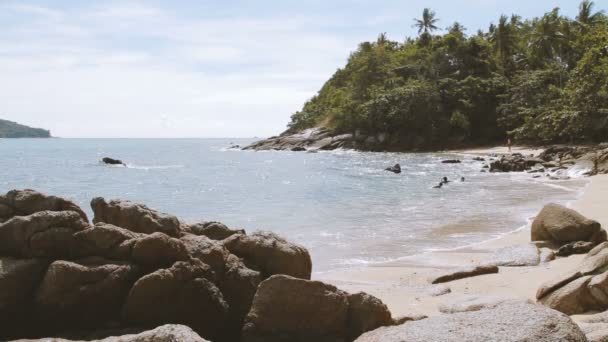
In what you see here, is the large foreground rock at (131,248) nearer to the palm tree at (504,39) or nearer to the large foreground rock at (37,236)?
the large foreground rock at (37,236)

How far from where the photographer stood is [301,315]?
5.90 m

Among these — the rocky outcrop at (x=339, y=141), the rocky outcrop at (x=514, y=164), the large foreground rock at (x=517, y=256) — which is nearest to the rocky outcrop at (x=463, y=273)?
the large foreground rock at (x=517, y=256)

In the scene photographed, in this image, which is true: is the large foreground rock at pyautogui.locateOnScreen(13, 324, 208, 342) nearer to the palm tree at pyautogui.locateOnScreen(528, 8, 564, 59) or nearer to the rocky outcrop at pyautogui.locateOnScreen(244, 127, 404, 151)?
the rocky outcrop at pyautogui.locateOnScreen(244, 127, 404, 151)

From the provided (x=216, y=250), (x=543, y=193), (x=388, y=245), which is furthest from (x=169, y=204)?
(x=216, y=250)

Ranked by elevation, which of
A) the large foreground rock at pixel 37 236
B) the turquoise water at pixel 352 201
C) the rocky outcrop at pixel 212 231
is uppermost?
the large foreground rock at pixel 37 236

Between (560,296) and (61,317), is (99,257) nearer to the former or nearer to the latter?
(61,317)

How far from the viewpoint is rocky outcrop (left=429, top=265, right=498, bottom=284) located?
9.55m

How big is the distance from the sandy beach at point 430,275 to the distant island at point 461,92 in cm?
3865

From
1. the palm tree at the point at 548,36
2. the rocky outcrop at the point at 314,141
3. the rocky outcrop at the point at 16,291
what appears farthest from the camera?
the rocky outcrop at the point at 314,141

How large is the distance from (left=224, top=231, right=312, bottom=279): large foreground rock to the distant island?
44297 mm

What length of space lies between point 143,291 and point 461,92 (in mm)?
63747

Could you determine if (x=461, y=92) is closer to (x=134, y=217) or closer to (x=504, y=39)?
(x=504, y=39)

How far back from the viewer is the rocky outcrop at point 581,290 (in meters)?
6.52

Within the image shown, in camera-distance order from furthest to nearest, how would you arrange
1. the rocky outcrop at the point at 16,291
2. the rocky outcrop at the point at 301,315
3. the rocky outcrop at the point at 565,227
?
the rocky outcrop at the point at 565,227 < the rocky outcrop at the point at 301,315 < the rocky outcrop at the point at 16,291
